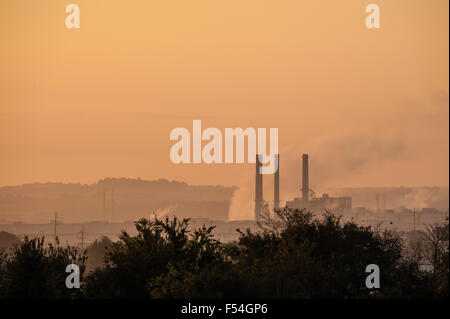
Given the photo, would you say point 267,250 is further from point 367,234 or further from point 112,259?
point 112,259

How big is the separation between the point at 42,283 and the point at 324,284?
14858 mm

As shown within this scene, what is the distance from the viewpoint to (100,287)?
5675 cm

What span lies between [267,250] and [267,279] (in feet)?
45.3

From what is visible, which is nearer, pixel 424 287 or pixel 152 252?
pixel 424 287

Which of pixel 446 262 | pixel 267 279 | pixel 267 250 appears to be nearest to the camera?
pixel 267 279

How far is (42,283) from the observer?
178ft

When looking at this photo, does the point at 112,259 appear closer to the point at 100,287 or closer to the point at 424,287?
the point at 100,287
